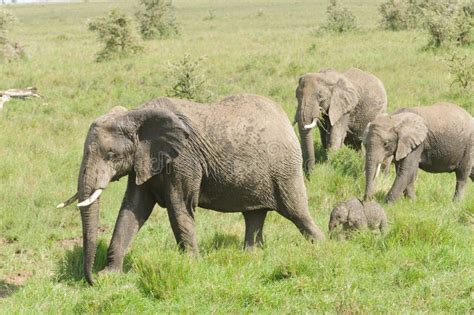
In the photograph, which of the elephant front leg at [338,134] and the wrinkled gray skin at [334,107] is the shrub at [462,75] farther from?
the elephant front leg at [338,134]

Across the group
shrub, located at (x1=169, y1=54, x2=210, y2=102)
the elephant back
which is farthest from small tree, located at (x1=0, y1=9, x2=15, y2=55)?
the elephant back

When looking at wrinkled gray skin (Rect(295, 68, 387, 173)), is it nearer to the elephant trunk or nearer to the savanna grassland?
the savanna grassland

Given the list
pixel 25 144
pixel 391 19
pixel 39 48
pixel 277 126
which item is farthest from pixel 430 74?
pixel 39 48

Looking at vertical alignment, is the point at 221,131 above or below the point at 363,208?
above

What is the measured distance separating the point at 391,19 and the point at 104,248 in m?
27.3

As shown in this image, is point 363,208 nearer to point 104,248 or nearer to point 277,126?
point 277,126

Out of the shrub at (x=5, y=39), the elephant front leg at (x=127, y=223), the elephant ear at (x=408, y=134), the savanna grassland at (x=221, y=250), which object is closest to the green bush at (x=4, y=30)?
the shrub at (x=5, y=39)

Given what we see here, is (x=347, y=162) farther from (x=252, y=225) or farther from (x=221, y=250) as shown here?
(x=221, y=250)

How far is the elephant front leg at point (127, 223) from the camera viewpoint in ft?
21.6

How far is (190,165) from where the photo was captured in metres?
6.54

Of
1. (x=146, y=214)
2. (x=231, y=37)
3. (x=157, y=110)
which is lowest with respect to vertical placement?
(x=231, y=37)

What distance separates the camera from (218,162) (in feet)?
21.9

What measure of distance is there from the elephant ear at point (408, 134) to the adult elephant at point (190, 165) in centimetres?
247

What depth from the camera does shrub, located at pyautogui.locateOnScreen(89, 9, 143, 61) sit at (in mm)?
22594
